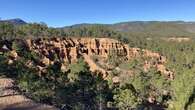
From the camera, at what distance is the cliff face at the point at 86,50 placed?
478 feet

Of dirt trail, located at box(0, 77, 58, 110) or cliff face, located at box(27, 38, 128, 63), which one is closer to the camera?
dirt trail, located at box(0, 77, 58, 110)

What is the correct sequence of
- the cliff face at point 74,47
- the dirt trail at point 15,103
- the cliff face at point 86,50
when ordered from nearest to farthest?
the dirt trail at point 15,103, the cliff face at point 86,50, the cliff face at point 74,47

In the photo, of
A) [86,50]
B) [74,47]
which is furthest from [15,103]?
[86,50]

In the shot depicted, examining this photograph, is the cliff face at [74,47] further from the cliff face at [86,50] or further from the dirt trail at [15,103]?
the dirt trail at [15,103]

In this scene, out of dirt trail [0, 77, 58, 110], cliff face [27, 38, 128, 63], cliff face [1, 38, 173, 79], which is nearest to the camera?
dirt trail [0, 77, 58, 110]

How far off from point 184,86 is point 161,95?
28.4 m

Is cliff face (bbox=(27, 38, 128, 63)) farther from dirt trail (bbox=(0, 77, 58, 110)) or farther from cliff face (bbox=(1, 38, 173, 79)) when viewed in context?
dirt trail (bbox=(0, 77, 58, 110))

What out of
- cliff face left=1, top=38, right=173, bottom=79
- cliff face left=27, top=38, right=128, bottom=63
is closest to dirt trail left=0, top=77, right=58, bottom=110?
cliff face left=1, top=38, right=173, bottom=79

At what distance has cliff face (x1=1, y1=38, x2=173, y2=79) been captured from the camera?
145750mm

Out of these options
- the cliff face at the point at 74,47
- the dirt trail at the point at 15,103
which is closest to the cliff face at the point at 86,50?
the cliff face at the point at 74,47

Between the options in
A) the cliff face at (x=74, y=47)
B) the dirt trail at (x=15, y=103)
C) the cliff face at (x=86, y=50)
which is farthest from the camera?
the cliff face at (x=74, y=47)

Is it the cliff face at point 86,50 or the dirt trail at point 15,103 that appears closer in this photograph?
the dirt trail at point 15,103

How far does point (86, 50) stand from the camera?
16650cm

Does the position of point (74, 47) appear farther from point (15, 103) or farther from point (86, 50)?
point (15, 103)
